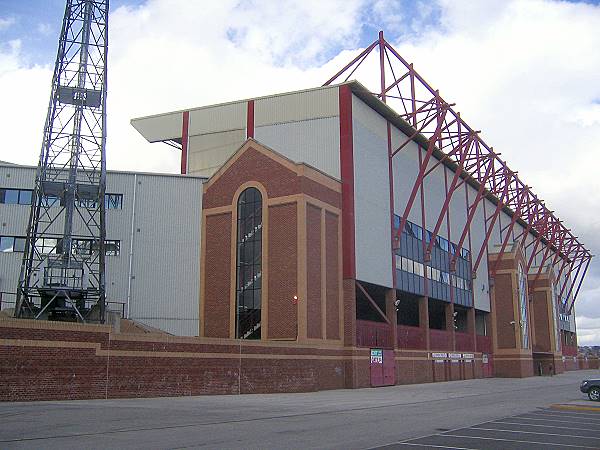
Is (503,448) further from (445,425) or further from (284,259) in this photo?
(284,259)

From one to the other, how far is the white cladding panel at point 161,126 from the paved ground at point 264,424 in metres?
30.6

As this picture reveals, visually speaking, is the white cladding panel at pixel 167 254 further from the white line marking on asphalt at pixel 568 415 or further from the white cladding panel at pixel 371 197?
the white line marking on asphalt at pixel 568 415

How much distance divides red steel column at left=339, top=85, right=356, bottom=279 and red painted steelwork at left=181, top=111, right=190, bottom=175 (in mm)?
14017

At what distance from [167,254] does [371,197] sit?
46.9ft

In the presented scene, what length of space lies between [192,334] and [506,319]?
4002 cm

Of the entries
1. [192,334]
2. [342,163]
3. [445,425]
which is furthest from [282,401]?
[342,163]

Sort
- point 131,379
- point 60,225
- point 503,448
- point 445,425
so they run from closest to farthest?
point 503,448, point 445,425, point 131,379, point 60,225

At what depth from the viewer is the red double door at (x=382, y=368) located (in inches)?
1660

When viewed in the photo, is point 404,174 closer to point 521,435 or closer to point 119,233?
point 119,233

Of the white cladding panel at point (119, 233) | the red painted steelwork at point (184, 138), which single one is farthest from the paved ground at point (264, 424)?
the red painted steelwork at point (184, 138)

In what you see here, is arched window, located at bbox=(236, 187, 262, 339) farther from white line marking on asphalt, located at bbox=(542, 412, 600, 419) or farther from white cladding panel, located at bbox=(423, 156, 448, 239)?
white cladding panel, located at bbox=(423, 156, 448, 239)

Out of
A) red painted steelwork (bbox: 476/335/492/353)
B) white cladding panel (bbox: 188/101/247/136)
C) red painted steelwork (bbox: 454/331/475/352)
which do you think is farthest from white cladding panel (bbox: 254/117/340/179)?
red painted steelwork (bbox: 476/335/492/353)

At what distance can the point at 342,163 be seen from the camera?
42.8 metres

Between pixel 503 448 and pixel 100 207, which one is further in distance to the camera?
pixel 100 207
